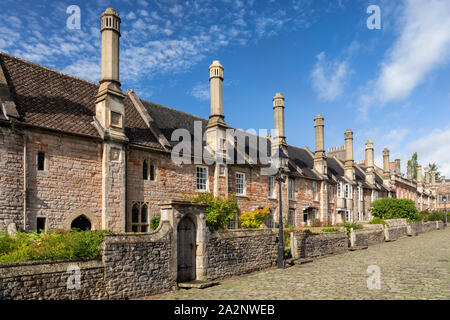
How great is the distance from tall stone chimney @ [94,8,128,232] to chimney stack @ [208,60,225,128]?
290 inches

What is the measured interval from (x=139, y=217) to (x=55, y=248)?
887 cm

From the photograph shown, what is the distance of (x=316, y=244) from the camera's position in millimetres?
21016

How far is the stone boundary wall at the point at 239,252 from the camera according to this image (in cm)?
1427

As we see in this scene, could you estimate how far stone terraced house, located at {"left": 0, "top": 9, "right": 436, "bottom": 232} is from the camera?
15.3 meters

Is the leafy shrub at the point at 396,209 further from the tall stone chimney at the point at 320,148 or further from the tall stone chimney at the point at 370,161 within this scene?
the tall stone chimney at the point at 320,148

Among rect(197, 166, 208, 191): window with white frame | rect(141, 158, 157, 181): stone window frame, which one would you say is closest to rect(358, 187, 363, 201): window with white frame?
rect(197, 166, 208, 191): window with white frame

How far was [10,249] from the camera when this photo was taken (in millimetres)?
10945

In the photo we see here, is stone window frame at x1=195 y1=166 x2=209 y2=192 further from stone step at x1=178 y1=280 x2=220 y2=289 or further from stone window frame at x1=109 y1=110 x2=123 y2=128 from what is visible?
stone step at x1=178 y1=280 x2=220 y2=289

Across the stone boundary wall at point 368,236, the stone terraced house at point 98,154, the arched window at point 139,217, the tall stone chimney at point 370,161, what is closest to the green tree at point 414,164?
the tall stone chimney at point 370,161

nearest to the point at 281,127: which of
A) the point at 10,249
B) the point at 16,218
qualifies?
the point at 16,218

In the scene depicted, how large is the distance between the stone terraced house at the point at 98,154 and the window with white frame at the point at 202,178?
0.21 feet

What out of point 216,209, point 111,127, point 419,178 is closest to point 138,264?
point 111,127

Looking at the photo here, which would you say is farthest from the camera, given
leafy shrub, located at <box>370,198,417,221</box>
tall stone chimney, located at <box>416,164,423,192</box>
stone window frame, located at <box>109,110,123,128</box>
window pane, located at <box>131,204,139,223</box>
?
tall stone chimney, located at <box>416,164,423,192</box>
